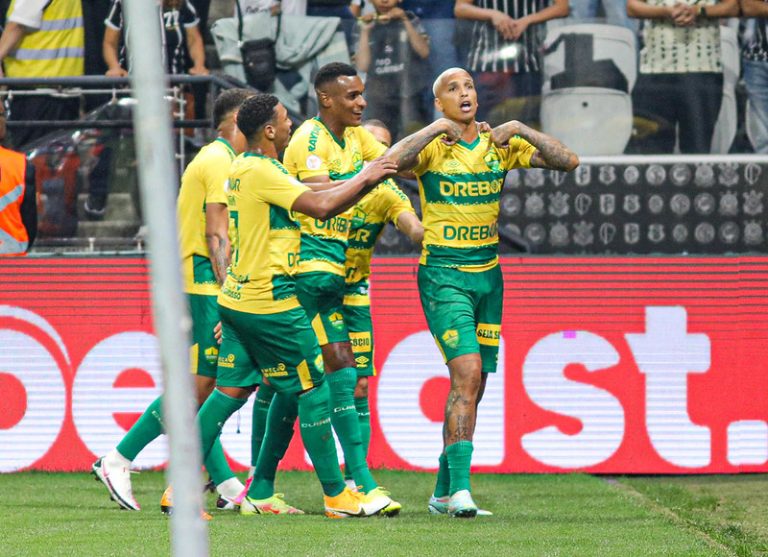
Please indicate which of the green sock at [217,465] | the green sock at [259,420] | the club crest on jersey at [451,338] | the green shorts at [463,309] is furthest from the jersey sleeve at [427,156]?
the green sock at [217,465]

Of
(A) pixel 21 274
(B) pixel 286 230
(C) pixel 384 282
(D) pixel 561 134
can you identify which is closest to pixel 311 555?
(B) pixel 286 230

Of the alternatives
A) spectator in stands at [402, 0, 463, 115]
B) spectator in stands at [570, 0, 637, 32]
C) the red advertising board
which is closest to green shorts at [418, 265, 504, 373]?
the red advertising board

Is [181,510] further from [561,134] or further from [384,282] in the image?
[561,134]

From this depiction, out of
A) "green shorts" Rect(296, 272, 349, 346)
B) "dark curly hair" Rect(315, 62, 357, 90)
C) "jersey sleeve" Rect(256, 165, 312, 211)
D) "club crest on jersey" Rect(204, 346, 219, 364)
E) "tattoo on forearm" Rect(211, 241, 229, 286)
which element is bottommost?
"club crest on jersey" Rect(204, 346, 219, 364)

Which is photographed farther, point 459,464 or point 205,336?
point 205,336

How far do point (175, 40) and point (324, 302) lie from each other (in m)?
4.34

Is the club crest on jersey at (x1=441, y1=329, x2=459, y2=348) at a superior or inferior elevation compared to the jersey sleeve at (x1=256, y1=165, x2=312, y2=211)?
inferior

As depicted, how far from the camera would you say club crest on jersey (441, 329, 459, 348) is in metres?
6.89

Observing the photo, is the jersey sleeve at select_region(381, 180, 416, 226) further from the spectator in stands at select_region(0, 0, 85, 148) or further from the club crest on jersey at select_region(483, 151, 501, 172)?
the spectator in stands at select_region(0, 0, 85, 148)

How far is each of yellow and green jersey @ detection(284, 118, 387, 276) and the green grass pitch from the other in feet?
4.47

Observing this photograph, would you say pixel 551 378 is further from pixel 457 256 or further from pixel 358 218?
pixel 457 256

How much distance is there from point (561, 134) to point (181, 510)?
8315mm

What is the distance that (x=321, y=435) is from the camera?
22.1ft

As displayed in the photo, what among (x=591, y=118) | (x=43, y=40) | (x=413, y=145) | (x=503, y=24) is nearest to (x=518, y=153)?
(x=413, y=145)
